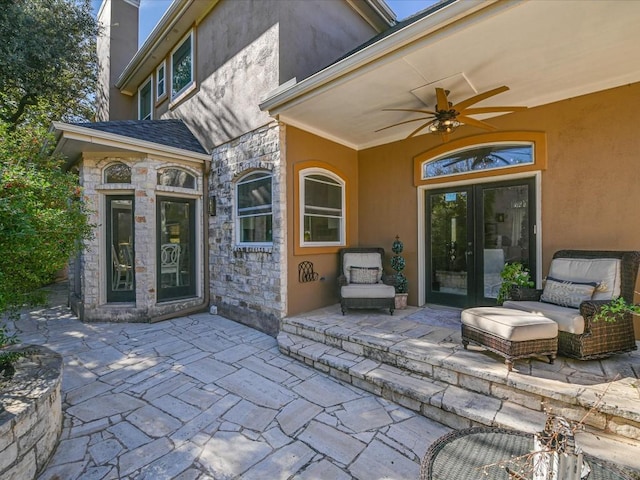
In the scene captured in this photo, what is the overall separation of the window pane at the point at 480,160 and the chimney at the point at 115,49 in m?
10.0

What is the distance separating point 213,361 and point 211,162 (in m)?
3.95

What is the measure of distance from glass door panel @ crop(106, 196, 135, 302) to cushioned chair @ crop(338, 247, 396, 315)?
399 centimetres

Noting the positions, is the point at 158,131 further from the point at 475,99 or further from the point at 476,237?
the point at 476,237

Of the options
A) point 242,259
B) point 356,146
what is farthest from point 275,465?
point 356,146

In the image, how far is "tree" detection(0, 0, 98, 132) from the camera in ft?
23.0

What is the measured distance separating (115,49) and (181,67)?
4354 mm

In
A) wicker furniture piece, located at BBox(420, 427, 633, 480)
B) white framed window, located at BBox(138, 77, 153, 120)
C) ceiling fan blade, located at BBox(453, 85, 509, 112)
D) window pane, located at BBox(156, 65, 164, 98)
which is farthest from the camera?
white framed window, located at BBox(138, 77, 153, 120)

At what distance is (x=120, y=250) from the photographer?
5777mm

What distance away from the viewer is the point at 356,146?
19.5 feet

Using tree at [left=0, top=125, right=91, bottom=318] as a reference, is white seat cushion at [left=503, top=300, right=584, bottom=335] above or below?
below

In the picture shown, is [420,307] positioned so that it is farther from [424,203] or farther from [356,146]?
[356,146]

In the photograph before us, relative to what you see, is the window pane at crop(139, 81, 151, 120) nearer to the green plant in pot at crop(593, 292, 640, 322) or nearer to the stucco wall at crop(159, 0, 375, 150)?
the stucco wall at crop(159, 0, 375, 150)

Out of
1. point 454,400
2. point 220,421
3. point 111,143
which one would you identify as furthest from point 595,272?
point 111,143

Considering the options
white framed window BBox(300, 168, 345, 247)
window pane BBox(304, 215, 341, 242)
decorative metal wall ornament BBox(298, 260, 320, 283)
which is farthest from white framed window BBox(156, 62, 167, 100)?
decorative metal wall ornament BBox(298, 260, 320, 283)
